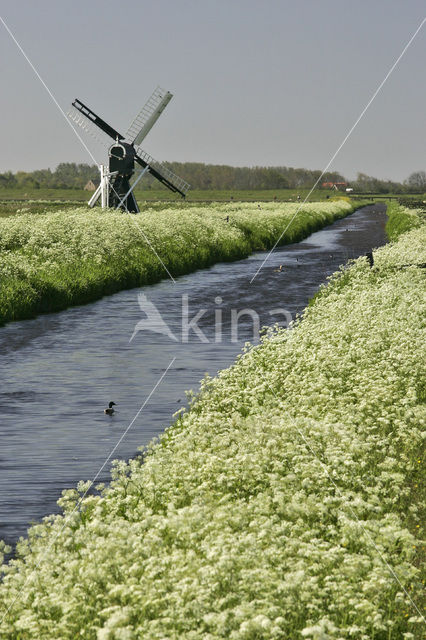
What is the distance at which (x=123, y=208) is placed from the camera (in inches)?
1901

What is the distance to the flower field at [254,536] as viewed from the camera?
502 cm

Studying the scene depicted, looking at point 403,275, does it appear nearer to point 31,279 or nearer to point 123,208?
point 31,279

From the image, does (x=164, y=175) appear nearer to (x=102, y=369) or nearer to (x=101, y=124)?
(x=101, y=124)

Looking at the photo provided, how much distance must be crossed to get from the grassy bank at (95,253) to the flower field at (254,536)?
39.2 ft

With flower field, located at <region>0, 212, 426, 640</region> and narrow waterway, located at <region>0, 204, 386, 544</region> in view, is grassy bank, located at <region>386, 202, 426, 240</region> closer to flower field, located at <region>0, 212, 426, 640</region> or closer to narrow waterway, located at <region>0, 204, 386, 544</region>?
narrow waterway, located at <region>0, 204, 386, 544</region>

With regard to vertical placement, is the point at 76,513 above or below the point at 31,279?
below

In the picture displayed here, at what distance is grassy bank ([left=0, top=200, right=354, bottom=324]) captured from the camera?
2148cm

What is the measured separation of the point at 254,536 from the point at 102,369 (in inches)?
364

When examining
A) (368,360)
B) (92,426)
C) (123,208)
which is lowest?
(92,426)

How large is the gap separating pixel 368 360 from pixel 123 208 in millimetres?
38769

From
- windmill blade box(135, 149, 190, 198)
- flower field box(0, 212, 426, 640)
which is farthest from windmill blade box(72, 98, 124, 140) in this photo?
flower field box(0, 212, 426, 640)

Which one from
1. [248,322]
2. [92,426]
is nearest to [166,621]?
[92,426]

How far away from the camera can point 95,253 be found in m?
27.2

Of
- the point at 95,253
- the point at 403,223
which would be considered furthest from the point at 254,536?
the point at 403,223
